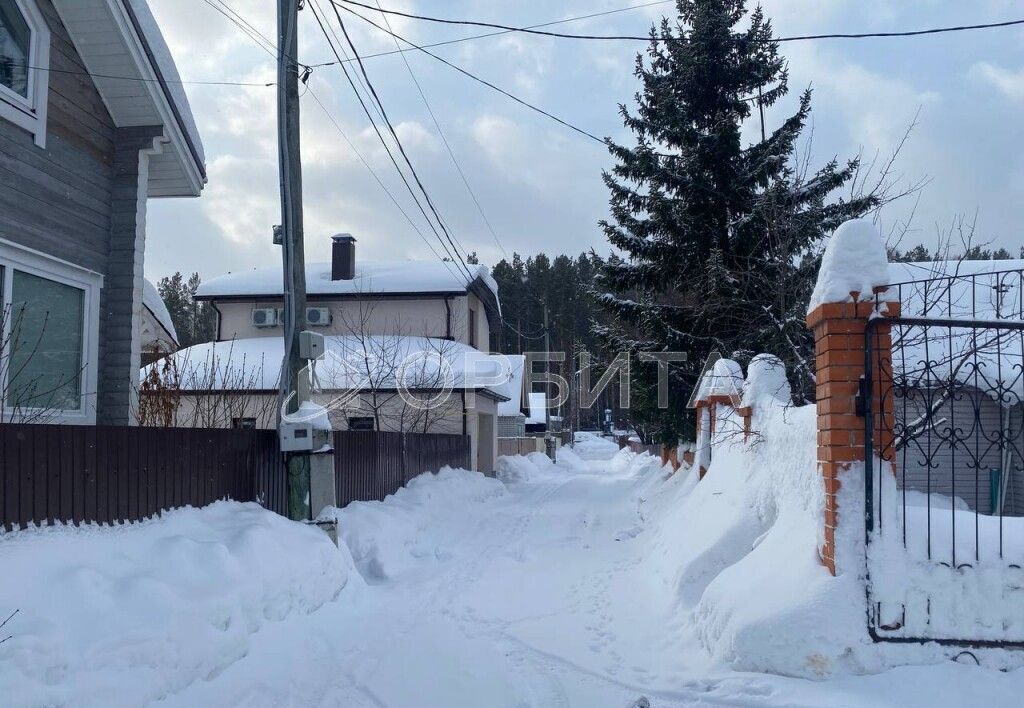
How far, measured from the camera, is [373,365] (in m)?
21.2

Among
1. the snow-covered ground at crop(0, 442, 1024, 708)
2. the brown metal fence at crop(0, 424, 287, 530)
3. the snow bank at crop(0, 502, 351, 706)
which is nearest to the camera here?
the snow bank at crop(0, 502, 351, 706)

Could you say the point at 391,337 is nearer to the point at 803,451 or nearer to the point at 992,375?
the point at 992,375

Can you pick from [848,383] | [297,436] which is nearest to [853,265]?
[848,383]

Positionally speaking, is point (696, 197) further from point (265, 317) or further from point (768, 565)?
point (265, 317)

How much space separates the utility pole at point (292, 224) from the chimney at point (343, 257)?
1795cm

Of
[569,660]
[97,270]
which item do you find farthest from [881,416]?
[97,270]

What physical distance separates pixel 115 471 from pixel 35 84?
15.6 feet

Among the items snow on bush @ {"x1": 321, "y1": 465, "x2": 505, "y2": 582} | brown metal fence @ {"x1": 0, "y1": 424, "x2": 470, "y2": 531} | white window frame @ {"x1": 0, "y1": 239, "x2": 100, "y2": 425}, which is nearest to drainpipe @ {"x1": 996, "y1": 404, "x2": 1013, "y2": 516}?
brown metal fence @ {"x1": 0, "y1": 424, "x2": 470, "y2": 531}

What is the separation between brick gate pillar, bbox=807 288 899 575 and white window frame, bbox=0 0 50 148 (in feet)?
25.3

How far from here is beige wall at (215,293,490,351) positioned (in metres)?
24.9

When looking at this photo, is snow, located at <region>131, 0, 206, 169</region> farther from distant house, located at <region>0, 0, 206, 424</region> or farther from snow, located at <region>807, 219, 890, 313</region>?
snow, located at <region>807, 219, 890, 313</region>

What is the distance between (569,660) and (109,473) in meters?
3.69

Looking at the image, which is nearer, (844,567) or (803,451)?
(844,567)

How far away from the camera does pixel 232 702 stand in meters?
4.82
